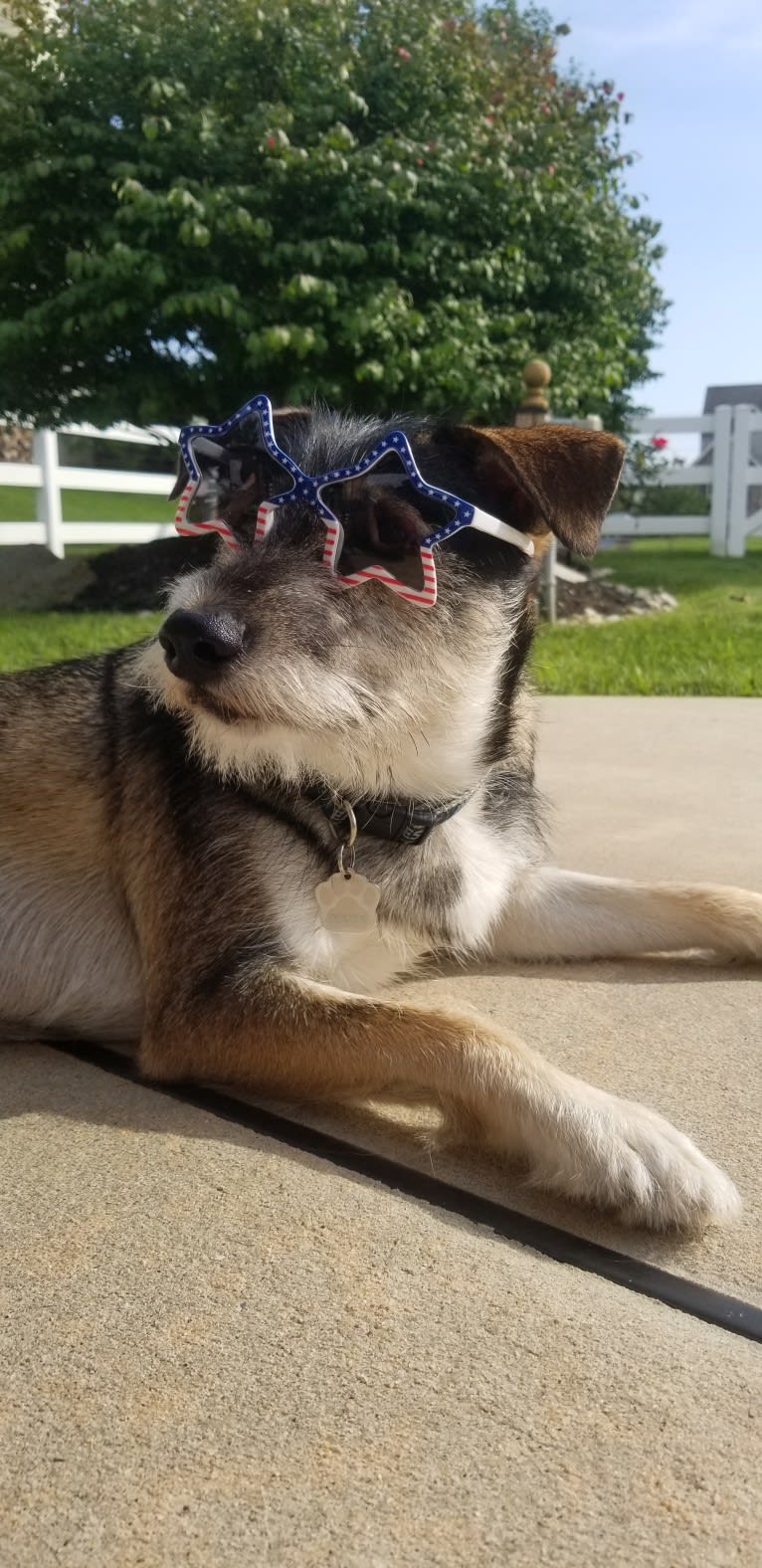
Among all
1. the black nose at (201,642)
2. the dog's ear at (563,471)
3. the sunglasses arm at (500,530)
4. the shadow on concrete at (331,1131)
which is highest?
the dog's ear at (563,471)

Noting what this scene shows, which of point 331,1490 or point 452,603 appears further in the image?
point 452,603

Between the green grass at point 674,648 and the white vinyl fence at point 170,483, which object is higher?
the white vinyl fence at point 170,483

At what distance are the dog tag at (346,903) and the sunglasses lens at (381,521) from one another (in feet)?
2.14

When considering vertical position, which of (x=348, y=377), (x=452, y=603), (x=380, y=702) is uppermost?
(x=348, y=377)

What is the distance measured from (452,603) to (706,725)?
12.7ft

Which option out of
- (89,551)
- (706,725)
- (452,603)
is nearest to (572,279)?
(89,551)

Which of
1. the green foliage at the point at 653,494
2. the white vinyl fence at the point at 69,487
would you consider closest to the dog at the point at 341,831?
the white vinyl fence at the point at 69,487

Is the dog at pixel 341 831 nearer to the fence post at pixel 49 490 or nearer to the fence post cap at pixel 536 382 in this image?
the fence post cap at pixel 536 382

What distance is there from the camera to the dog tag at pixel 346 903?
8.18 feet

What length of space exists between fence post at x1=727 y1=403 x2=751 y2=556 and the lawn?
3333 millimetres

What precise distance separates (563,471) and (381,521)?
0.46 metres

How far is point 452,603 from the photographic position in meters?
2.66

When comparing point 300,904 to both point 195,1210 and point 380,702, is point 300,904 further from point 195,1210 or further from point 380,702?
point 195,1210

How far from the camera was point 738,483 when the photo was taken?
59.2 feet
